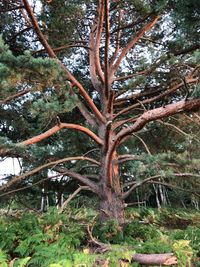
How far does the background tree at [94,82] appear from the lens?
4645 millimetres

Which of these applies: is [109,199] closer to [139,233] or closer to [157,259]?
[139,233]

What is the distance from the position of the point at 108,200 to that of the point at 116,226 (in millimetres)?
737

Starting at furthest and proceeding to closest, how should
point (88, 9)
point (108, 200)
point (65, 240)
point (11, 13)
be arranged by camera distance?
point (88, 9) < point (11, 13) < point (108, 200) < point (65, 240)

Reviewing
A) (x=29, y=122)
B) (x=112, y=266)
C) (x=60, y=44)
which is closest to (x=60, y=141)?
(x=29, y=122)

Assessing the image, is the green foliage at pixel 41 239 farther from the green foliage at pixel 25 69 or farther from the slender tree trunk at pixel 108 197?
the green foliage at pixel 25 69

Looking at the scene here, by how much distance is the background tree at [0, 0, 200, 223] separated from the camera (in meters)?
4.64

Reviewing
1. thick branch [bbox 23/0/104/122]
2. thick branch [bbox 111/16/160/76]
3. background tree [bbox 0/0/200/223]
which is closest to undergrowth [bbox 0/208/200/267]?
background tree [bbox 0/0/200/223]

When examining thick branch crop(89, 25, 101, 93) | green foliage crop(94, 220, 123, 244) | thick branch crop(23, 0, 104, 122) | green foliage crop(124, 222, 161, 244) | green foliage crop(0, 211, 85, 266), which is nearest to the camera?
green foliage crop(0, 211, 85, 266)

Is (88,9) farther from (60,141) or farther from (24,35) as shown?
(60,141)

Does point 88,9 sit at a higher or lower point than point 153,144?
higher

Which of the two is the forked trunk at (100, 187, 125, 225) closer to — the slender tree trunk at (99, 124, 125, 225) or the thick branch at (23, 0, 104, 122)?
the slender tree trunk at (99, 124, 125, 225)

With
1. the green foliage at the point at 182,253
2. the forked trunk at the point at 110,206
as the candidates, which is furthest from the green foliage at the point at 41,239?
the green foliage at the point at 182,253

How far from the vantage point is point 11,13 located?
20.6ft

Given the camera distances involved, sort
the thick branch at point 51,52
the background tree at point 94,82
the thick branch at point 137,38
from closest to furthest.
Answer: the background tree at point 94,82
the thick branch at point 51,52
the thick branch at point 137,38
